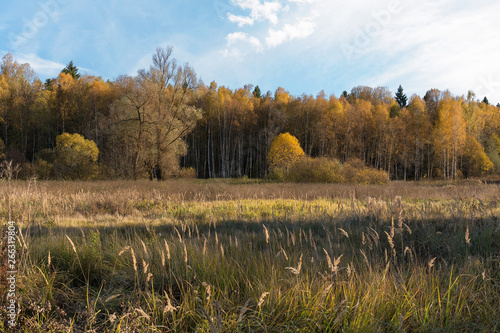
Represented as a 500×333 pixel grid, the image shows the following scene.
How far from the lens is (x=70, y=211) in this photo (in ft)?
27.6

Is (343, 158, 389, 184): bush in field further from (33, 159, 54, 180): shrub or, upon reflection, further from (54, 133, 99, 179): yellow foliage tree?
(33, 159, 54, 180): shrub

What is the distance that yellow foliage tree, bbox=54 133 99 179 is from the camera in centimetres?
3169

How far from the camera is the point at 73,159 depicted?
3195cm

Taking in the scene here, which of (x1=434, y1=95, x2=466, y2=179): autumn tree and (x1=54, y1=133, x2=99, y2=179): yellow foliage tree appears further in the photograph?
(x1=434, y1=95, x2=466, y2=179): autumn tree

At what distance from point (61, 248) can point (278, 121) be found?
46.1 meters

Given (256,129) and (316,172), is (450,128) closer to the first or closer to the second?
(316,172)

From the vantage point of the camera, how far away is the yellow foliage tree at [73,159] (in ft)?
104

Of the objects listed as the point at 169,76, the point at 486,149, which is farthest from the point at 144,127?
the point at 486,149

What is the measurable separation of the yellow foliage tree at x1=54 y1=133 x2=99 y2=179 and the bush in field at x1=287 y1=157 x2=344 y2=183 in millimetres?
23025

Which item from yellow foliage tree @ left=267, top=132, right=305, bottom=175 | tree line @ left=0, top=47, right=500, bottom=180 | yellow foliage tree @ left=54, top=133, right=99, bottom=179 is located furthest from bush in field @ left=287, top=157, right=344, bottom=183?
yellow foliage tree @ left=54, top=133, right=99, bottom=179

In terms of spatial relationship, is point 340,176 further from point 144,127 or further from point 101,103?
point 101,103

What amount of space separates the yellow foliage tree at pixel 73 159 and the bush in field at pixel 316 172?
23.0m

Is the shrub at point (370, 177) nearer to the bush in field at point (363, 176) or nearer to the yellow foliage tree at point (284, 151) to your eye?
the bush in field at point (363, 176)

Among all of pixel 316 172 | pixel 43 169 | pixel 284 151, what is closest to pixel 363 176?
pixel 316 172
